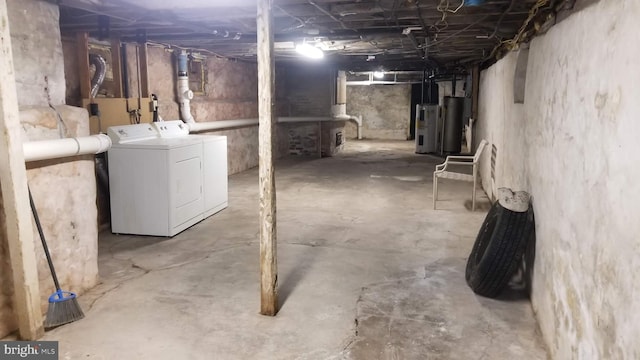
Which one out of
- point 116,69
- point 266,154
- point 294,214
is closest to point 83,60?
point 116,69

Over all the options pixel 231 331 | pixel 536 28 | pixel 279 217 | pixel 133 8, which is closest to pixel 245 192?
pixel 279 217

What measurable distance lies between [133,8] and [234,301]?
2470mm

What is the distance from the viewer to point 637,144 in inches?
55.1

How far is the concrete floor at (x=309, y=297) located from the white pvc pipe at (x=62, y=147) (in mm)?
993

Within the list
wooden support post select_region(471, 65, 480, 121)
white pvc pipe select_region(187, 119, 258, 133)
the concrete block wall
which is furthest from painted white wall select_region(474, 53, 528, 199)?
the concrete block wall

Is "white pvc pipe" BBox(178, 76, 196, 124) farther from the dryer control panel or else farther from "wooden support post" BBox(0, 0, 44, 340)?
"wooden support post" BBox(0, 0, 44, 340)

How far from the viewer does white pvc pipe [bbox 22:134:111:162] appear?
261cm

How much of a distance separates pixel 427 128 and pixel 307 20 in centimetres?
711

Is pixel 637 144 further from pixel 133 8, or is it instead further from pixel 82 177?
pixel 133 8

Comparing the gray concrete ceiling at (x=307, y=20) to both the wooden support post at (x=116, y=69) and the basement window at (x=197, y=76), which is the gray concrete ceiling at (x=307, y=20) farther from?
the basement window at (x=197, y=76)

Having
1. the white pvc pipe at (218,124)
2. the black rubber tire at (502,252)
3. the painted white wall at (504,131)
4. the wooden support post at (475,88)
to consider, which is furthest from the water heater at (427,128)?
the black rubber tire at (502,252)

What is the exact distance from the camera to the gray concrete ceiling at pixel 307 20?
3568mm

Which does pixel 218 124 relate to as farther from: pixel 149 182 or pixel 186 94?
pixel 149 182

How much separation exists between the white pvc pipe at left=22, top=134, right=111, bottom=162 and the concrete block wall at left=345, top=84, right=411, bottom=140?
1222 cm
